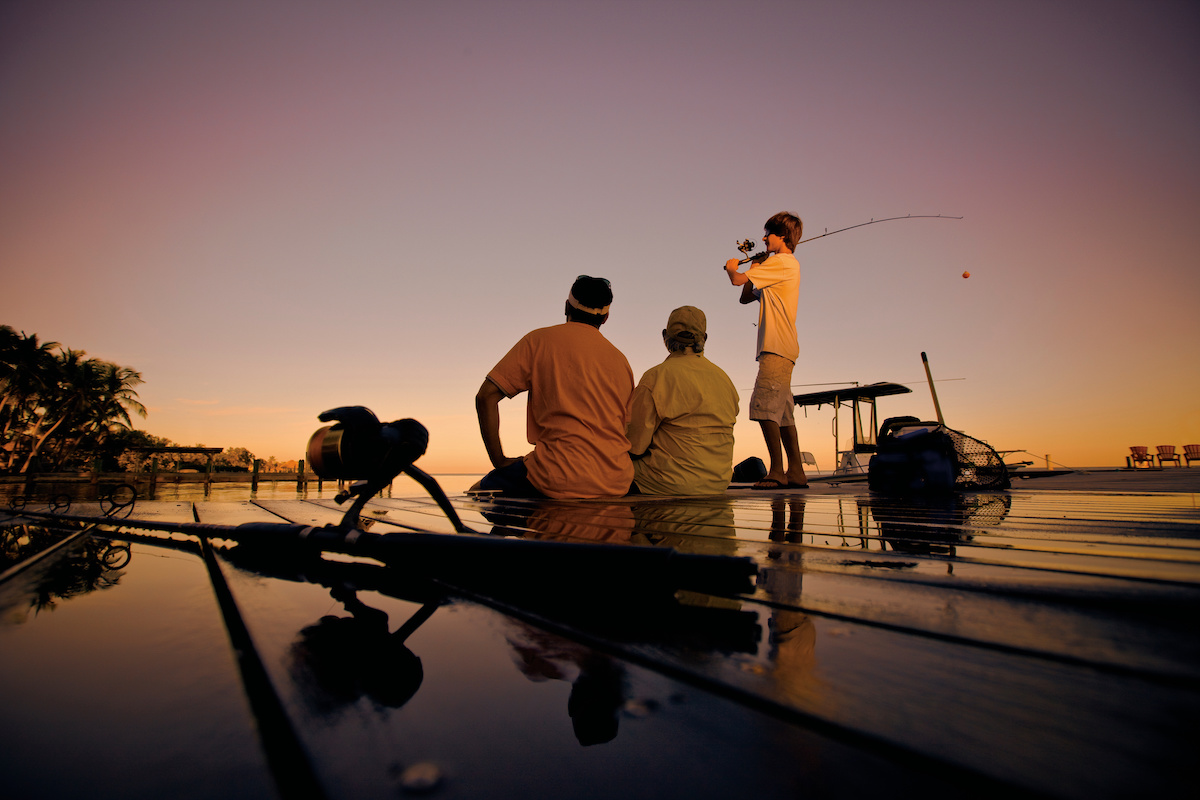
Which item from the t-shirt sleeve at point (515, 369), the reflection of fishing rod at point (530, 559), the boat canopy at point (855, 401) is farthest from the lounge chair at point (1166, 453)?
the reflection of fishing rod at point (530, 559)

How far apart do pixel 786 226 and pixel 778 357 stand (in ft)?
4.06

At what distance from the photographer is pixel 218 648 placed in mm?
571

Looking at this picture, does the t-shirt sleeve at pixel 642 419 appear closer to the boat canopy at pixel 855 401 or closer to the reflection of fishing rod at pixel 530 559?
the reflection of fishing rod at pixel 530 559

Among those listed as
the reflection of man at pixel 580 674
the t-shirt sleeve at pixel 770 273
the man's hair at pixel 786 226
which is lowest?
the reflection of man at pixel 580 674

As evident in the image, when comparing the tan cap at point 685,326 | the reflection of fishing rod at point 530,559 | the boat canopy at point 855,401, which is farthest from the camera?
the boat canopy at point 855,401

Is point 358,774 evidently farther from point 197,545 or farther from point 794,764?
point 197,545

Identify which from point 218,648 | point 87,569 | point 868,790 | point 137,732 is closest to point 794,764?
point 868,790

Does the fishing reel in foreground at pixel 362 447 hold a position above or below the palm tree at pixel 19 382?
below

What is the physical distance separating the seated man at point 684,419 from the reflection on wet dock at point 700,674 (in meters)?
2.33

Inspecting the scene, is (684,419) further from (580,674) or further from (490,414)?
(580,674)

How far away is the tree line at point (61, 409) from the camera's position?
26.9 metres

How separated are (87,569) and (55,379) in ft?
137

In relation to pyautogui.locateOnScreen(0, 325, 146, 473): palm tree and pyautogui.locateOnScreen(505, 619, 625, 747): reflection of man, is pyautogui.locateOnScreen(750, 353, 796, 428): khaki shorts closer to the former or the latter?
pyautogui.locateOnScreen(505, 619, 625, 747): reflection of man

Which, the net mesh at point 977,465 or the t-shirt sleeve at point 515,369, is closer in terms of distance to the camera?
the t-shirt sleeve at point 515,369
